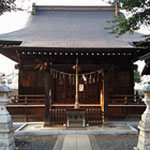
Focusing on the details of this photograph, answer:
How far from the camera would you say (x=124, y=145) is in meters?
6.11

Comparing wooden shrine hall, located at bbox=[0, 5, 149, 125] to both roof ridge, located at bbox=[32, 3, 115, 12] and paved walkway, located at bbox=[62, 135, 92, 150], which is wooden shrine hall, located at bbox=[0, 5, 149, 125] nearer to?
paved walkway, located at bbox=[62, 135, 92, 150]

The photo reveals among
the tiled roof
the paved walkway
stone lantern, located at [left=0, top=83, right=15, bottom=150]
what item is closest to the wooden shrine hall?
the tiled roof

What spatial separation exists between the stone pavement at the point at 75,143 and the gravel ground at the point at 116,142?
35 centimetres

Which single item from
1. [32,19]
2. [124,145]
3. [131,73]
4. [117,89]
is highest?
[32,19]

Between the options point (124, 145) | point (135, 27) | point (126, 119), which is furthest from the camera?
point (126, 119)

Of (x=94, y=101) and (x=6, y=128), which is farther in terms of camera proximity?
(x=94, y=101)

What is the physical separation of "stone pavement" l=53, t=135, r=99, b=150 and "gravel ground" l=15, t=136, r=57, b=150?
1.04 ft

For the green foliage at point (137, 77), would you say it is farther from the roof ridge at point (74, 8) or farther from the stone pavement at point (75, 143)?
the stone pavement at point (75, 143)

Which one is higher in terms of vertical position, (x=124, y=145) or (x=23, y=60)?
(x=23, y=60)

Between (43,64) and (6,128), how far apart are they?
4.00 meters

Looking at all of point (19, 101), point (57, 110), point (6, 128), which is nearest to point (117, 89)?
point (57, 110)

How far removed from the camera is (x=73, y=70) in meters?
10.7

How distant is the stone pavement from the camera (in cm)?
583

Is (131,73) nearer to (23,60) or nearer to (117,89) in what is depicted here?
(117,89)
